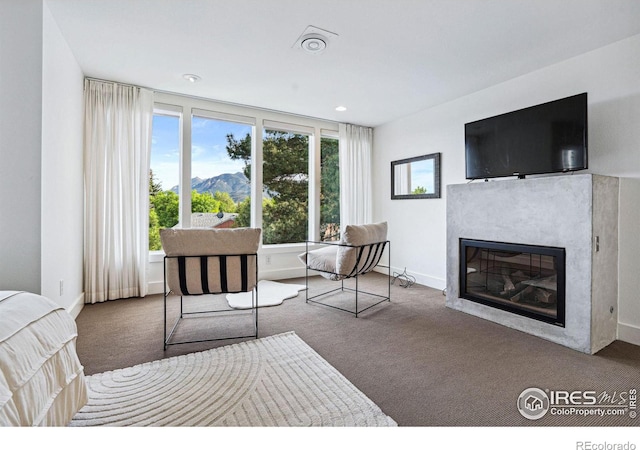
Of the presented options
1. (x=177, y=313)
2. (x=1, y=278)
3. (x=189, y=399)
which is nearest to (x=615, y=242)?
(x=189, y=399)

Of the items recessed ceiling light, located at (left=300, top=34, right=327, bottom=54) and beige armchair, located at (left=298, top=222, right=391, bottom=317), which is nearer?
recessed ceiling light, located at (left=300, top=34, right=327, bottom=54)

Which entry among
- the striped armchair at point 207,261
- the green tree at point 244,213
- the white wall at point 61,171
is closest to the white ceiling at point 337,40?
the white wall at point 61,171

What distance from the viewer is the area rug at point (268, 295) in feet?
10.6

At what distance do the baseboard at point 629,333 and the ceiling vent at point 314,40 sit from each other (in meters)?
3.32

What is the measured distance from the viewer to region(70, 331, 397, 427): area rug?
1.42 metres

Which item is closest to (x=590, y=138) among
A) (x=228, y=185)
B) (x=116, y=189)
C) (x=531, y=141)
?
(x=531, y=141)

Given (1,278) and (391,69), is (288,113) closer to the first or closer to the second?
(391,69)

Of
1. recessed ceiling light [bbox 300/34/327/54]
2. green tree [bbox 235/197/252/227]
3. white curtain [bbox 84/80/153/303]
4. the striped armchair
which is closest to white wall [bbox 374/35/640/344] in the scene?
recessed ceiling light [bbox 300/34/327/54]

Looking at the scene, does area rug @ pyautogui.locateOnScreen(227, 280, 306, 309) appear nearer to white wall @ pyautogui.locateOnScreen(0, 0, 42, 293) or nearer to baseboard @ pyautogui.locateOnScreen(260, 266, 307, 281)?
baseboard @ pyautogui.locateOnScreen(260, 266, 307, 281)

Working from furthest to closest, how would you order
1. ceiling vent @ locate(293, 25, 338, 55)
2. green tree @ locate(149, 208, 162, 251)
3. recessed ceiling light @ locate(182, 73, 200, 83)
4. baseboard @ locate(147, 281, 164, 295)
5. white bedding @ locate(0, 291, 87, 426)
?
1. green tree @ locate(149, 208, 162, 251)
2. baseboard @ locate(147, 281, 164, 295)
3. recessed ceiling light @ locate(182, 73, 200, 83)
4. ceiling vent @ locate(293, 25, 338, 55)
5. white bedding @ locate(0, 291, 87, 426)

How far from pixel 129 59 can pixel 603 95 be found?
4.25 metres

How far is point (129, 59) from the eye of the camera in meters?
2.81

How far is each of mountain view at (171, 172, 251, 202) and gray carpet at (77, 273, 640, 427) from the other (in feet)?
5.35

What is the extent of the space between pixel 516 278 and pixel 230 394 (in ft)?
8.47
